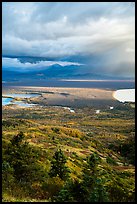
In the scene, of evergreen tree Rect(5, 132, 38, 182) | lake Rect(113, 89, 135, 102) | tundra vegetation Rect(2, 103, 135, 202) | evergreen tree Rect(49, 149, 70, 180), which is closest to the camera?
tundra vegetation Rect(2, 103, 135, 202)

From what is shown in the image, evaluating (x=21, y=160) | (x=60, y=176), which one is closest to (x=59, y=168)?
Result: (x=60, y=176)

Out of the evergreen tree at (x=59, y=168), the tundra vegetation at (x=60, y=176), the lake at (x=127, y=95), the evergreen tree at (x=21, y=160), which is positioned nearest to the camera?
the tundra vegetation at (x=60, y=176)

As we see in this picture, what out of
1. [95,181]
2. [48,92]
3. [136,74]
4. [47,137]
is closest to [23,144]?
[95,181]

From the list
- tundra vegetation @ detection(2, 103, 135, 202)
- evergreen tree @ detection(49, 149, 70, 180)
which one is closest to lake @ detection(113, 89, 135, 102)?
tundra vegetation @ detection(2, 103, 135, 202)

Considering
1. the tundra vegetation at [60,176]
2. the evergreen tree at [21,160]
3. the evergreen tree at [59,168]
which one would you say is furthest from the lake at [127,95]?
the evergreen tree at [21,160]

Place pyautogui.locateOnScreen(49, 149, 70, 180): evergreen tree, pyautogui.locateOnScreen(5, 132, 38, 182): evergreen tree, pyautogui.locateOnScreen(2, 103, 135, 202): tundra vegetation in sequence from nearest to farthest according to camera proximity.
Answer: pyautogui.locateOnScreen(2, 103, 135, 202): tundra vegetation, pyautogui.locateOnScreen(49, 149, 70, 180): evergreen tree, pyautogui.locateOnScreen(5, 132, 38, 182): evergreen tree

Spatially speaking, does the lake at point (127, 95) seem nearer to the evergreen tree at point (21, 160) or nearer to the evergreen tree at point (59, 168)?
the evergreen tree at point (59, 168)

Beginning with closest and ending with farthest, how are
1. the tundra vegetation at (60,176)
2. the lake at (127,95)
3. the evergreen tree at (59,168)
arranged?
1. the tundra vegetation at (60,176)
2. the lake at (127,95)
3. the evergreen tree at (59,168)

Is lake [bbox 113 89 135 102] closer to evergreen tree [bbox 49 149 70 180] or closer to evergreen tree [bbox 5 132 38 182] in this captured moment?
evergreen tree [bbox 49 149 70 180]

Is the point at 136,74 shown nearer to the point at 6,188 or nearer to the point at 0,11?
the point at 0,11

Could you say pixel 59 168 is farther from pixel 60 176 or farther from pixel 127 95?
pixel 127 95

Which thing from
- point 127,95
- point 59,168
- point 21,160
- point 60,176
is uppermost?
point 127,95

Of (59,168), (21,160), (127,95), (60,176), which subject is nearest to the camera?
(60,176)
